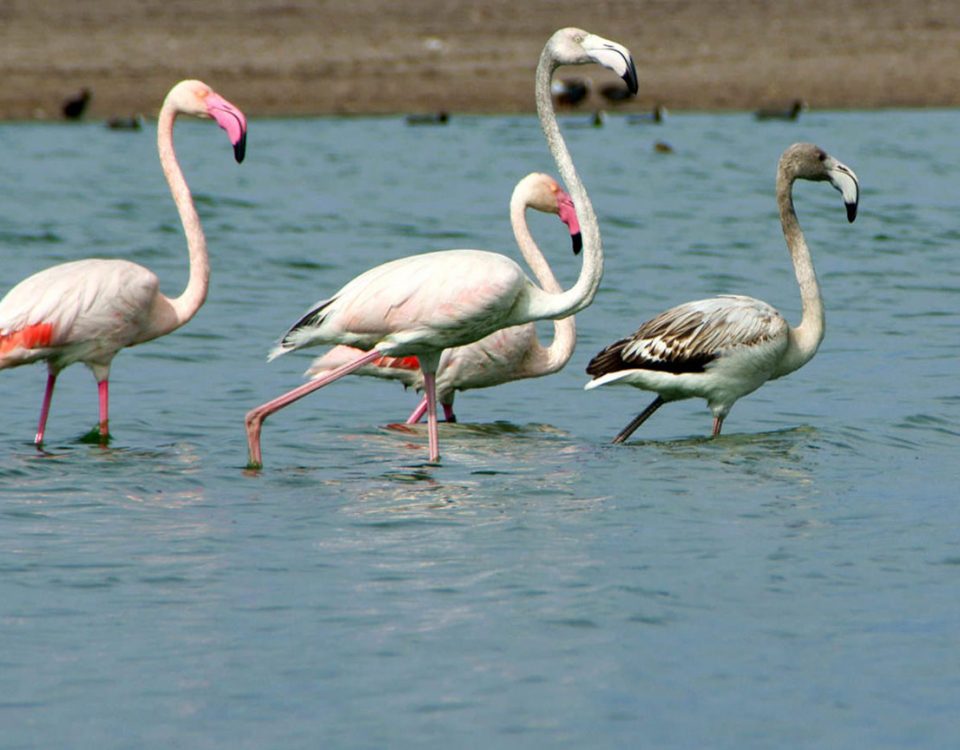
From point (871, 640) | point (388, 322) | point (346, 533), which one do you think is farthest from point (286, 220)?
point (871, 640)

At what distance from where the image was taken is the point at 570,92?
3120 cm

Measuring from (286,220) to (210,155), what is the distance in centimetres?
805

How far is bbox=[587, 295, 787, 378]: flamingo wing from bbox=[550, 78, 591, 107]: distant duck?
23.3 m

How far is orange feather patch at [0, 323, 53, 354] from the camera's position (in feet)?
25.6

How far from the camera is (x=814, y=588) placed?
5539mm

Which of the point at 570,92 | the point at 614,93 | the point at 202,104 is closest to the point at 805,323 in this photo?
the point at 202,104

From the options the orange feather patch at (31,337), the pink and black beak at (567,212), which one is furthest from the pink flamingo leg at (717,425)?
the orange feather patch at (31,337)

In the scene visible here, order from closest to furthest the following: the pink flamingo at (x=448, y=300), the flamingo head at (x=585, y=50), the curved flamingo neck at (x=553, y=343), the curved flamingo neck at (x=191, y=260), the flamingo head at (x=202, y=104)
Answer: the flamingo head at (x=585, y=50)
the pink flamingo at (x=448, y=300)
the curved flamingo neck at (x=191, y=260)
the flamingo head at (x=202, y=104)
the curved flamingo neck at (x=553, y=343)

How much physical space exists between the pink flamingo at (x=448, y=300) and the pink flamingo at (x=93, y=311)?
2.74 feet

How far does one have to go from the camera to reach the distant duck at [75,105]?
27.8 m

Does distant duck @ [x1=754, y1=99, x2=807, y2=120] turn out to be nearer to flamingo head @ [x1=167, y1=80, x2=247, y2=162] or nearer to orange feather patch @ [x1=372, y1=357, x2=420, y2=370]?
orange feather patch @ [x1=372, y1=357, x2=420, y2=370]

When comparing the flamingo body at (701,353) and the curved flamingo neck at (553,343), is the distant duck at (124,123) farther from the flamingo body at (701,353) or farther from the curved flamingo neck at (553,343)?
the flamingo body at (701,353)

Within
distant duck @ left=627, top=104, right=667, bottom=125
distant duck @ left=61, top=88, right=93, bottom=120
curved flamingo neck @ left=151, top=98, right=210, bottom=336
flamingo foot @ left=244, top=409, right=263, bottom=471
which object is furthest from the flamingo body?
distant duck @ left=61, top=88, right=93, bottom=120

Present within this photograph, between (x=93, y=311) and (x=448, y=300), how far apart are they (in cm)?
175
